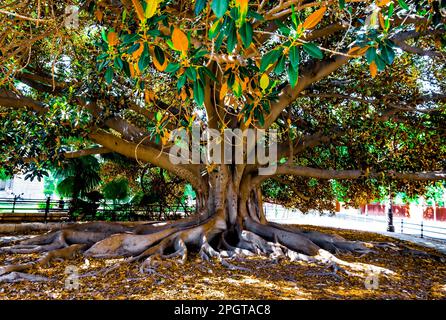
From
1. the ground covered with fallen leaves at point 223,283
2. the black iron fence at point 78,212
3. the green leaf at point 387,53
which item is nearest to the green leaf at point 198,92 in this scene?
the green leaf at point 387,53

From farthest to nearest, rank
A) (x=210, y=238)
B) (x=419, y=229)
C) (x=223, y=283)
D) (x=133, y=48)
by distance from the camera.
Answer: (x=419, y=229), (x=210, y=238), (x=223, y=283), (x=133, y=48)

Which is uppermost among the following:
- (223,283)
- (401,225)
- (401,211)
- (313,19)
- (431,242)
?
(313,19)

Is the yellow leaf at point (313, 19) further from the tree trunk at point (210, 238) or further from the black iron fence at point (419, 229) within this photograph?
the black iron fence at point (419, 229)

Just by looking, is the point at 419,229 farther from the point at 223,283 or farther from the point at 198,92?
the point at 198,92

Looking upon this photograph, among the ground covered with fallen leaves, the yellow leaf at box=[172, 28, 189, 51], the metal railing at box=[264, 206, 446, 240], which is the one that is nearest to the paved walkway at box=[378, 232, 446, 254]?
the metal railing at box=[264, 206, 446, 240]

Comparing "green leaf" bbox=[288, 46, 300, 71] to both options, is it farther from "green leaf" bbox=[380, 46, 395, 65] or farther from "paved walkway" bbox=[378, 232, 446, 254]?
"paved walkway" bbox=[378, 232, 446, 254]

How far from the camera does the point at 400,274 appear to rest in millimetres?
4879

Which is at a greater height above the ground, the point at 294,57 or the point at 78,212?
the point at 294,57

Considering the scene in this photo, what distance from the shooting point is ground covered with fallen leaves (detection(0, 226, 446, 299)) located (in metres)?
3.52

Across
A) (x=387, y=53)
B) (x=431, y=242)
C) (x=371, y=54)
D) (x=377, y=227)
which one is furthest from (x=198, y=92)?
(x=377, y=227)

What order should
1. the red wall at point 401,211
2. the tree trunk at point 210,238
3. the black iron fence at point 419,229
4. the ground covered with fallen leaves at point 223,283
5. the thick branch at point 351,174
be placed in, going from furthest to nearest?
1. the red wall at point 401,211
2. the black iron fence at point 419,229
3. the thick branch at point 351,174
4. the tree trunk at point 210,238
5. the ground covered with fallen leaves at point 223,283

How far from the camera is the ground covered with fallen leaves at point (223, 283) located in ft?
11.6

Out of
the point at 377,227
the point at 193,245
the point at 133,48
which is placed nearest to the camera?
the point at 133,48

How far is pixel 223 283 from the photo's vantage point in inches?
156
